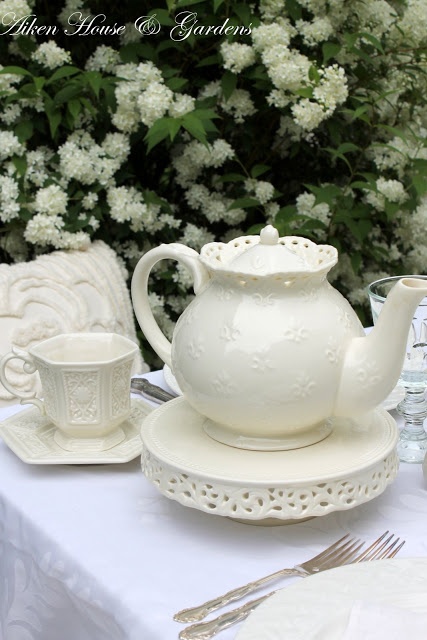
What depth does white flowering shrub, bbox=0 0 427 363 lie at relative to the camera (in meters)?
2.17

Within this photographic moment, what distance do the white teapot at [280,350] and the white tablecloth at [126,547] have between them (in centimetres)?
9

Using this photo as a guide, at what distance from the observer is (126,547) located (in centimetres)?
74

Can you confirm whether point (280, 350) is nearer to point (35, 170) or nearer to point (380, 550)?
point (380, 550)

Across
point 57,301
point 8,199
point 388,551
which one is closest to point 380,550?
point 388,551

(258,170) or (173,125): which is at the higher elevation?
(173,125)

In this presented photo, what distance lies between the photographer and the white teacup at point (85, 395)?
902 millimetres

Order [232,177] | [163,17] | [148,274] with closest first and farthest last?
[148,274], [163,17], [232,177]

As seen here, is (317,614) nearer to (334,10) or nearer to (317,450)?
(317,450)

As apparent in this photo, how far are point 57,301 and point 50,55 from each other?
79 cm

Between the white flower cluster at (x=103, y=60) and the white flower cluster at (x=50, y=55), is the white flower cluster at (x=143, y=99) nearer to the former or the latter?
the white flower cluster at (x=103, y=60)

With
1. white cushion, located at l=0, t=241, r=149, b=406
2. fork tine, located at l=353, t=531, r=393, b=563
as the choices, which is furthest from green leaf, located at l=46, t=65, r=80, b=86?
fork tine, located at l=353, t=531, r=393, b=563

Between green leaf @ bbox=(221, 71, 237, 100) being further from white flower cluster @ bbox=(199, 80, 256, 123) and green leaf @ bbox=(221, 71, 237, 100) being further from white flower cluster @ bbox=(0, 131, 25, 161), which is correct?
white flower cluster @ bbox=(0, 131, 25, 161)

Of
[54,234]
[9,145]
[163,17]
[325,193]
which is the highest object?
[163,17]

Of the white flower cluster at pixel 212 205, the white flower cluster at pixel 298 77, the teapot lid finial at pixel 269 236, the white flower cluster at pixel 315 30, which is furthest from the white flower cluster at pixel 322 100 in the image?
the teapot lid finial at pixel 269 236
